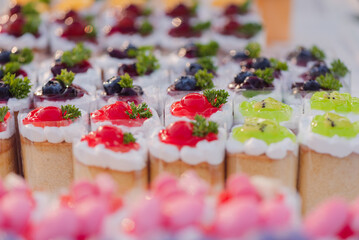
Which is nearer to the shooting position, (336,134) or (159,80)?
(336,134)

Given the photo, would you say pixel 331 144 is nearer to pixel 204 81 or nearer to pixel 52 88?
pixel 204 81

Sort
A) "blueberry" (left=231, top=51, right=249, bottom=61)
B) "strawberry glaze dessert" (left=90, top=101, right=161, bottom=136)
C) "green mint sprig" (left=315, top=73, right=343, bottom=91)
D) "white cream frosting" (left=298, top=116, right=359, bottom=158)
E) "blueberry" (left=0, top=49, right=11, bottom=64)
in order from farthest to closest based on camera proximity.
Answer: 1. "blueberry" (left=231, top=51, right=249, bottom=61)
2. "blueberry" (left=0, top=49, right=11, bottom=64)
3. "green mint sprig" (left=315, top=73, right=343, bottom=91)
4. "strawberry glaze dessert" (left=90, top=101, right=161, bottom=136)
5. "white cream frosting" (left=298, top=116, right=359, bottom=158)

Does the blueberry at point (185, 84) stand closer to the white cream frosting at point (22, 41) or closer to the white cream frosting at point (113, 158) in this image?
the white cream frosting at point (113, 158)

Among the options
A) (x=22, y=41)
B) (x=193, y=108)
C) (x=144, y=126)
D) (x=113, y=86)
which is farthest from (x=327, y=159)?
(x=22, y=41)

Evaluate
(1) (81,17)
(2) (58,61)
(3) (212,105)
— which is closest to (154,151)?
(3) (212,105)

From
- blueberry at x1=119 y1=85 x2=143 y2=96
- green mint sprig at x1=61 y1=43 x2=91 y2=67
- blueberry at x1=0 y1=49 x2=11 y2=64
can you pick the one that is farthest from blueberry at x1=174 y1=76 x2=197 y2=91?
blueberry at x1=0 y1=49 x2=11 y2=64

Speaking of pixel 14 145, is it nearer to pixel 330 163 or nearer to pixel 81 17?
pixel 330 163

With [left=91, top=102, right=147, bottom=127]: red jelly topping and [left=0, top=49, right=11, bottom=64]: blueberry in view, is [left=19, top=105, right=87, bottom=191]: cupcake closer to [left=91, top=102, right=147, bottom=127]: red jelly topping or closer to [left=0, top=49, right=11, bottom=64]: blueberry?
[left=91, top=102, right=147, bottom=127]: red jelly topping
